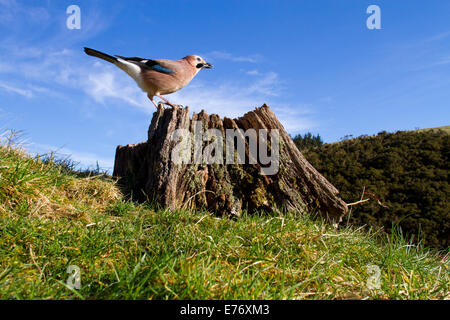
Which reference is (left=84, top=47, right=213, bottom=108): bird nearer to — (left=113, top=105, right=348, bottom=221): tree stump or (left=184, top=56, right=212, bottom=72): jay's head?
(left=184, top=56, right=212, bottom=72): jay's head

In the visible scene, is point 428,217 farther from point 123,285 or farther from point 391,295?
point 123,285

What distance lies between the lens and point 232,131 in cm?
534

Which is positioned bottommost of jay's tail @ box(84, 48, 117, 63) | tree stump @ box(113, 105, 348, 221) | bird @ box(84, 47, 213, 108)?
tree stump @ box(113, 105, 348, 221)

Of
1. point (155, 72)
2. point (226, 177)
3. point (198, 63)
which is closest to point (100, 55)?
point (155, 72)

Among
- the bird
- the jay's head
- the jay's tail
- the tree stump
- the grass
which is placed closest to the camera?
the grass

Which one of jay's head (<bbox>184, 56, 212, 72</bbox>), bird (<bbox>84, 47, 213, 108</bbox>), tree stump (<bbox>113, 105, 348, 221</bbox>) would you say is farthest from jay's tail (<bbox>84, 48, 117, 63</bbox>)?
tree stump (<bbox>113, 105, 348, 221</bbox>)

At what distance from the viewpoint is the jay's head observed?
6.40 m

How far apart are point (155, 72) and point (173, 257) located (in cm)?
419

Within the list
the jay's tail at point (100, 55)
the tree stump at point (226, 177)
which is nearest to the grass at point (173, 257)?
the tree stump at point (226, 177)

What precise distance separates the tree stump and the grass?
A: 2.21 ft

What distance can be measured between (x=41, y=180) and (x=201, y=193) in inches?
85.0

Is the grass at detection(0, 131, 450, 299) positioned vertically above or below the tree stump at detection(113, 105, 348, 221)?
below

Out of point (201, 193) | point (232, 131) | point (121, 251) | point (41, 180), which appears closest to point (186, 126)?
point (232, 131)

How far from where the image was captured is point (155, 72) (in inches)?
233
